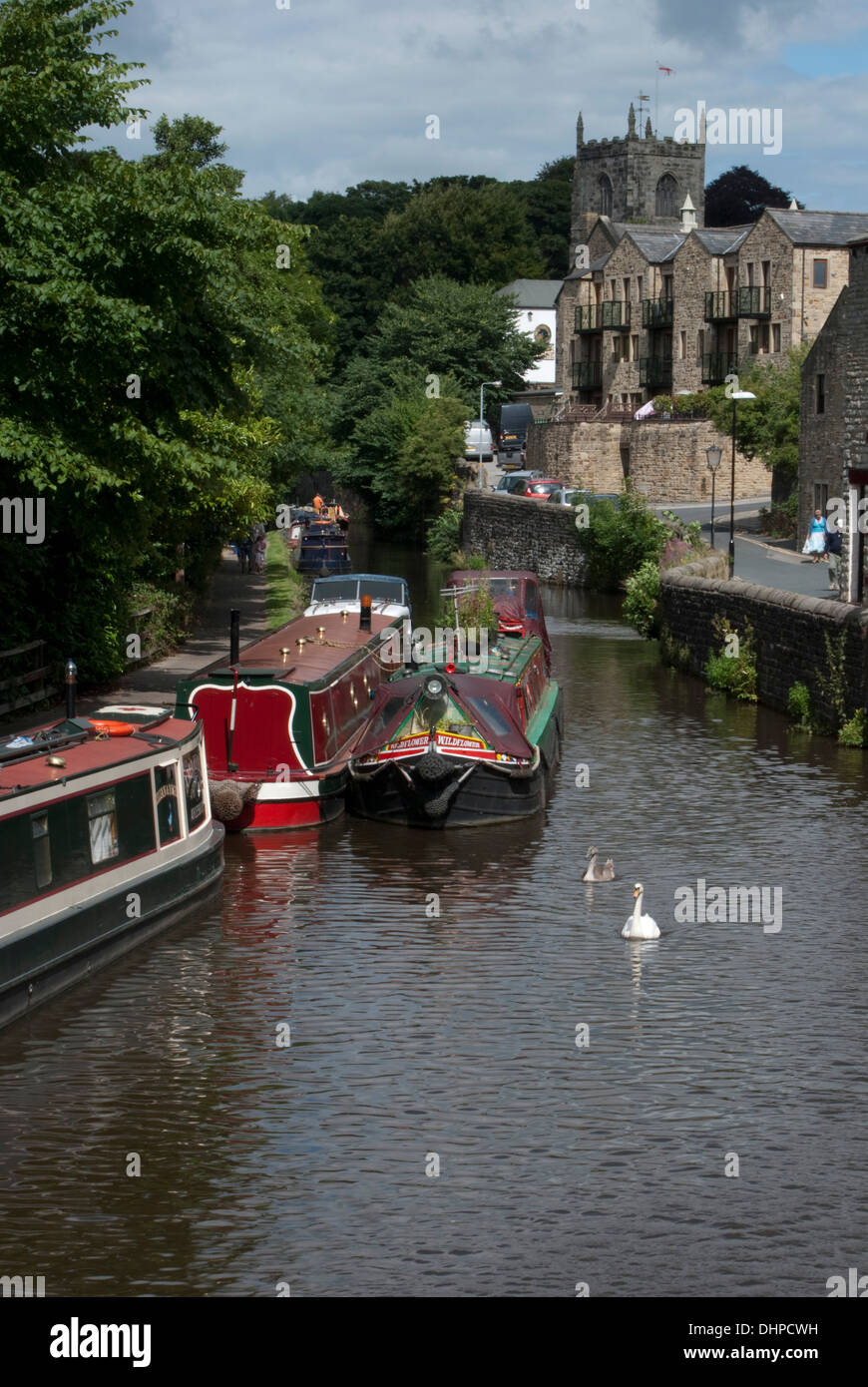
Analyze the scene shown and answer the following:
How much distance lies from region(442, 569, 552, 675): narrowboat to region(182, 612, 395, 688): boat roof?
1.93m

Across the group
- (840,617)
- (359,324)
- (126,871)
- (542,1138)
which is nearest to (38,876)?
(126,871)

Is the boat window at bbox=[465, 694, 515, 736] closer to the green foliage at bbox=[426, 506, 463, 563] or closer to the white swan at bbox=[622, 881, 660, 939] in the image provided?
the white swan at bbox=[622, 881, 660, 939]

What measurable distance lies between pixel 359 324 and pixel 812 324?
150 feet

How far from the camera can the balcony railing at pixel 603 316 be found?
79625 mm

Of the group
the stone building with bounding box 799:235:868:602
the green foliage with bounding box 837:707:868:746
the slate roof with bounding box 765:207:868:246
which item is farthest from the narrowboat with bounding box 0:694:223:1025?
the slate roof with bounding box 765:207:868:246

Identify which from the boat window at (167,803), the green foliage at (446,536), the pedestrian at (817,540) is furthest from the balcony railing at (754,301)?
the boat window at (167,803)

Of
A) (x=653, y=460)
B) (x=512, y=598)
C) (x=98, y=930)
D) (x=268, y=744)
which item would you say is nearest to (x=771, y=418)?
(x=653, y=460)

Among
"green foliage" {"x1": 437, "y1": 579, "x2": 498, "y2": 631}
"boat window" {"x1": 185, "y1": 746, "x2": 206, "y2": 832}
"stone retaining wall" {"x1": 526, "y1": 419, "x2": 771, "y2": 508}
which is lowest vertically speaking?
"boat window" {"x1": 185, "y1": 746, "x2": 206, "y2": 832}

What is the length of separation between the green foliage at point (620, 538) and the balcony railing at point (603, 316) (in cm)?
2940

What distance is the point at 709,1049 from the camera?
1348 centimetres

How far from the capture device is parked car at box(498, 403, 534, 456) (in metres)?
79.7

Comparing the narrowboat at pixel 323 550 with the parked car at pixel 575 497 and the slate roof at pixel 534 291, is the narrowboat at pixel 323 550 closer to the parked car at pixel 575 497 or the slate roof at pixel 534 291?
the parked car at pixel 575 497

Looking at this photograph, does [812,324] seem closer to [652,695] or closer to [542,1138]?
[652,695]
